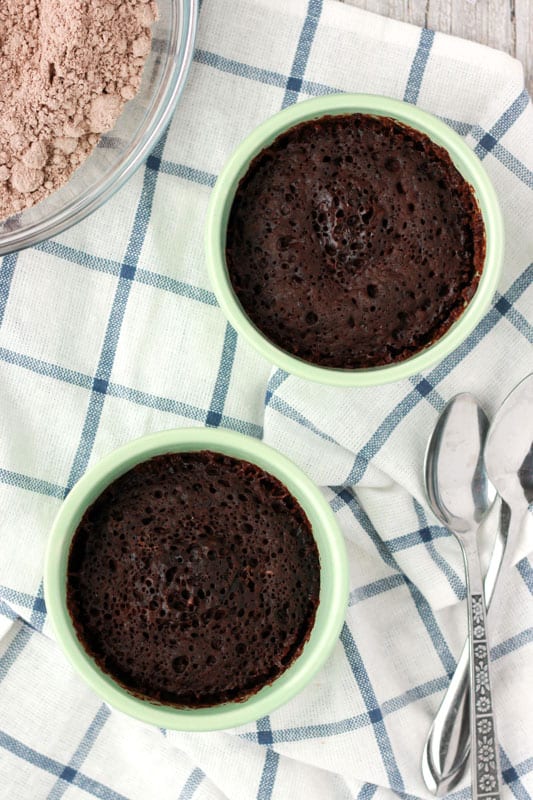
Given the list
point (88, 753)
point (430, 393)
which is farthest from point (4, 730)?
point (430, 393)

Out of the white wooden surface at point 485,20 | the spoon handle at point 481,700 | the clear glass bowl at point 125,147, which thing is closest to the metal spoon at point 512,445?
the spoon handle at point 481,700

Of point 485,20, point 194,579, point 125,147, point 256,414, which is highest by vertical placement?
point 485,20

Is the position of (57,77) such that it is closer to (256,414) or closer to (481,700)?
(256,414)

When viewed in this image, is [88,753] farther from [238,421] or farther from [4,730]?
[238,421]

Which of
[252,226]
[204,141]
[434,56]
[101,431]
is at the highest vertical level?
[434,56]

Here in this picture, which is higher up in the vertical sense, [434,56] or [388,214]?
[434,56]

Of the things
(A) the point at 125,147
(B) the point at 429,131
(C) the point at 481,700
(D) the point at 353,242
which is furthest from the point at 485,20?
(C) the point at 481,700

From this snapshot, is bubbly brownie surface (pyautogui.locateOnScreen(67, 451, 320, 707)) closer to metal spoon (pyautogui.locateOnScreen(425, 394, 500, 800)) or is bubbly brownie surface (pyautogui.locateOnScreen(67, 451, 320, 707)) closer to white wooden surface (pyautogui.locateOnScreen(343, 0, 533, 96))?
metal spoon (pyautogui.locateOnScreen(425, 394, 500, 800))
